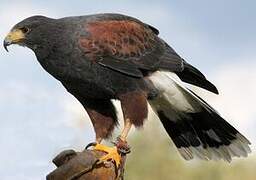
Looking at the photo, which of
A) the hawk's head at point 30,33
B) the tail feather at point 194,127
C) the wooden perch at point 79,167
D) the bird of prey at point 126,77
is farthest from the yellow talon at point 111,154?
the tail feather at point 194,127

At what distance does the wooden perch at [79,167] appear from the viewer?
4.86 meters

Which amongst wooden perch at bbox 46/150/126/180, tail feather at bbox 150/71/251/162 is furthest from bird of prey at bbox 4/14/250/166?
wooden perch at bbox 46/150/126/180

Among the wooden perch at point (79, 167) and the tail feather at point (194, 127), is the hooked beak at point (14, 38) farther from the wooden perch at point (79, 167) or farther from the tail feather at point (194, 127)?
the wooden perch at point (79, 167)

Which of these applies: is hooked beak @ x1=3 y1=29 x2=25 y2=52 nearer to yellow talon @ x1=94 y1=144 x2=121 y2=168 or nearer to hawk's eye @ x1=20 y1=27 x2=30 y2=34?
hawk's eye @ x1=20 y1=27 x2=30 y2=34

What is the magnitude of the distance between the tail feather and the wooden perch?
7.98ft

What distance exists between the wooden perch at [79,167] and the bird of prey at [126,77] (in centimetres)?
57

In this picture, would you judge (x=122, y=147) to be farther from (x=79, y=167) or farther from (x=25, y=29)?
(x=25, y=29)

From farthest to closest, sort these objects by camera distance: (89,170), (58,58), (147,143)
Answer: (147,143)
(58,58)
(89,170)

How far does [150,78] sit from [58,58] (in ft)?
3.59

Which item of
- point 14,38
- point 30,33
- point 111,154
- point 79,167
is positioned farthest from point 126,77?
point 79,167

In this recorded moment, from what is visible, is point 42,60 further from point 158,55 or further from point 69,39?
point 158,55

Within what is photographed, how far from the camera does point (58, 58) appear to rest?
6633mm

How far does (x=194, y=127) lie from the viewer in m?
7.91

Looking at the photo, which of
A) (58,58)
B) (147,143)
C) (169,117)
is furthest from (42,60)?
(147,143)
